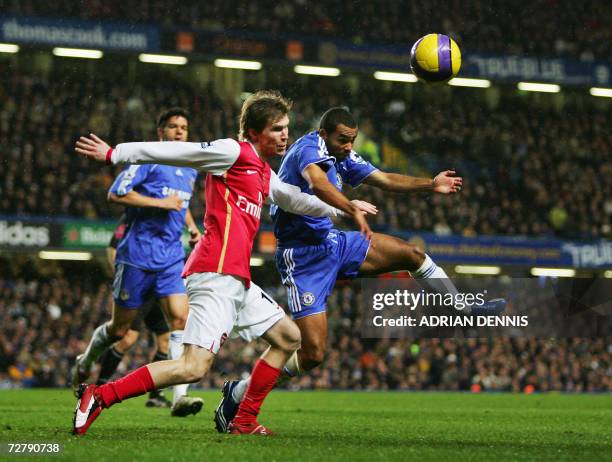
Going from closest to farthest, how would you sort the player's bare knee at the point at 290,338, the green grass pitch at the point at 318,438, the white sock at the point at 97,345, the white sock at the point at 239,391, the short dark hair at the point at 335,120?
the green grass pitch at the point at 318,438 < the player's bare knee at the point at 290,338 < the white sock at the point at 239,391 < the short dark hair at the point at 335,120 < the white sock at the point at 97,345

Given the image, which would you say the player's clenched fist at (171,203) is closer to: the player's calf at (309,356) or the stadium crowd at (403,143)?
the player's calf at (309,356)

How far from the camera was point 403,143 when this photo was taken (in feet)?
92.2

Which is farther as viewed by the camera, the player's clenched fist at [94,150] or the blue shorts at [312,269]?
the blue shorts at [312,269]

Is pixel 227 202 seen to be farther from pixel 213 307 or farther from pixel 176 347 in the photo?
pixel 176 347

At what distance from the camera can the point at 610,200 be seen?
92.2ft

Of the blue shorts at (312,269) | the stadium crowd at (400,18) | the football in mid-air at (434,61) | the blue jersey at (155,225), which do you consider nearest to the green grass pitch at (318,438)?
the blue shorts at (312,269)

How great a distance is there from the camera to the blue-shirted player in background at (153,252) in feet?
28.1

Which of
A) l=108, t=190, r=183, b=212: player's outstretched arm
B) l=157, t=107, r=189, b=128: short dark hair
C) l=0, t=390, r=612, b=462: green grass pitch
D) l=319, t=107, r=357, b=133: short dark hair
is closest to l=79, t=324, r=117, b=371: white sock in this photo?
l=0, t=390, r=612, b=462: green grass pitch

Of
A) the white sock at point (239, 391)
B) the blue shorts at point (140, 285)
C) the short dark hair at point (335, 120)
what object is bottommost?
the white sock at point (239, 391)

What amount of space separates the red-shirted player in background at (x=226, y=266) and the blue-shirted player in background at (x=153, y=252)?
268 cm

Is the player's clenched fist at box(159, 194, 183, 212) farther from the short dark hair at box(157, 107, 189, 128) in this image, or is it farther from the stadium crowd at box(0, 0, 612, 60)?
the stadium crowd at box(0, 0, 612, 60)

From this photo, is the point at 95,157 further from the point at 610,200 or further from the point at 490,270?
the point at 610,200

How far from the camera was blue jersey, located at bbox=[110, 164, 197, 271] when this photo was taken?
8.67 meters

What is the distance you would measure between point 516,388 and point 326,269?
1624 centimetres
